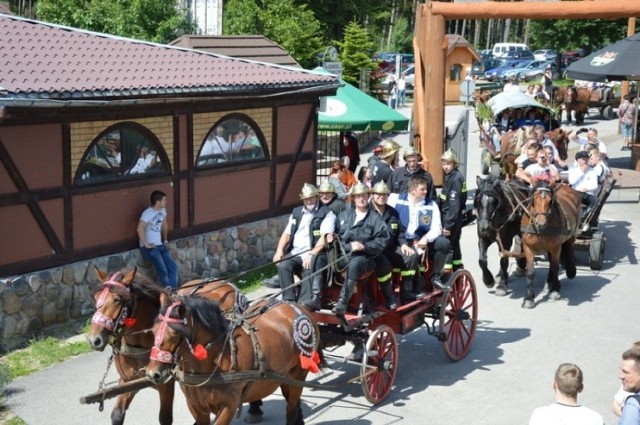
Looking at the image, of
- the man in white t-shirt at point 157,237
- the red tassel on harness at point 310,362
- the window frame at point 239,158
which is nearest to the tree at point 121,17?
the window frame at point 239,158

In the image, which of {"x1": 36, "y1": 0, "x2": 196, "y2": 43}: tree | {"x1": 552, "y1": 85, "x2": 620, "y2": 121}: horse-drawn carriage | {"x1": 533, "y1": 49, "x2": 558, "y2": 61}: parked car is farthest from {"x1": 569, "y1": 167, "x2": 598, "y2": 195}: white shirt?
{"x1": 533, "y1": 49, "x2": 558, "y2": 61}: parked car

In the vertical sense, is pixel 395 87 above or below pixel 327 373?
above

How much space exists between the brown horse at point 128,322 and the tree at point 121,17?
56.3 ft

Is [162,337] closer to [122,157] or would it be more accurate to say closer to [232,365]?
[232,365]

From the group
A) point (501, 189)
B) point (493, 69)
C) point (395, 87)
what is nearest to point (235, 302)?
point (501, 189)

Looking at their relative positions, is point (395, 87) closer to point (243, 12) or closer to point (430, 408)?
point (243, 12)

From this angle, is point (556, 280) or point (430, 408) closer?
point (430, 408)

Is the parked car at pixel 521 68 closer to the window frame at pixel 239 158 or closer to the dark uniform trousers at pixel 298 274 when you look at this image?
the window frame at pixel 239 158

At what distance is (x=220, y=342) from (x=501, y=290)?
25.1ft

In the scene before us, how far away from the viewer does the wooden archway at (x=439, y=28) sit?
59.3 ft

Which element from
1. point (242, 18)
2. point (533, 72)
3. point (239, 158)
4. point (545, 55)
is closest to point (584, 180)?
point (239, 158)

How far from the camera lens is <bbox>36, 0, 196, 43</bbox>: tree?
2417 centimetres

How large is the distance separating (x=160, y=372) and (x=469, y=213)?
22.1ft

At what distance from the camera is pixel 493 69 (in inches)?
2354
